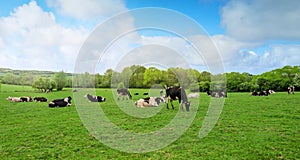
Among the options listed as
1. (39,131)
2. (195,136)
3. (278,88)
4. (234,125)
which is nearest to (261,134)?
(234,125)

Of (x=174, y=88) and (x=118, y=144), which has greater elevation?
(x=174, y=88)

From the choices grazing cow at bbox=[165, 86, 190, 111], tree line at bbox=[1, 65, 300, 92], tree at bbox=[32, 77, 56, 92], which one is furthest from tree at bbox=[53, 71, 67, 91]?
grazing cow at bbox=[165, 86, 190, 111]

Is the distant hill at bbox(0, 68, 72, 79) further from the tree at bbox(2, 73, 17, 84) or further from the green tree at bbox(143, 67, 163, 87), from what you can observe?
the green tree at bbox(143, 67, 163, 87)

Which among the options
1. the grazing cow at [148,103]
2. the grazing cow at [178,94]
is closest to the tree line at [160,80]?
the grazing cow at [148,103]

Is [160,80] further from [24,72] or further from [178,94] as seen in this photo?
[24,72]

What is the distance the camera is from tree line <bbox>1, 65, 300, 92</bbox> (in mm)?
19547

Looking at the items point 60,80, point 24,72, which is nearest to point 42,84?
point 60,80

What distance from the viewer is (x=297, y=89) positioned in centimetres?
3769

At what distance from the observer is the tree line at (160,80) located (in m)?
19.5

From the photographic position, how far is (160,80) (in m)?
21.2

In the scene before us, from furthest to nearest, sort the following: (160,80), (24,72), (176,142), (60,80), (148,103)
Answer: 1. (24,72)
2. (60,80)
3. (160,80)
4. (148,103)
5. (176,142)

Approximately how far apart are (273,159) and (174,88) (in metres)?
8.01

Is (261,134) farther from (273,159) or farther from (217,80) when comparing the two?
(217,80)

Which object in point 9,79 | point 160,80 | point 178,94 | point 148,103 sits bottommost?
point 148,103
